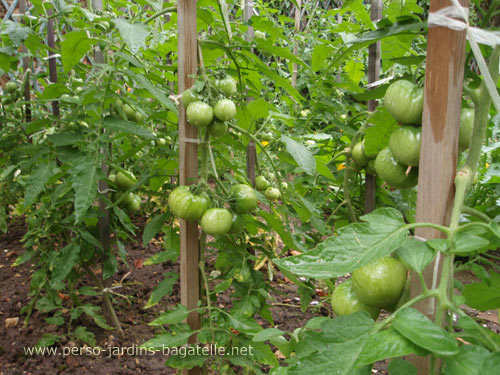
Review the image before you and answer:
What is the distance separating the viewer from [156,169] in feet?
4.34

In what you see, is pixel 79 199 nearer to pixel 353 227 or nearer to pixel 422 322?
pixel 353 227

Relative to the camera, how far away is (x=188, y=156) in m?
1.18

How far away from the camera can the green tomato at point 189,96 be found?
3.55 ft

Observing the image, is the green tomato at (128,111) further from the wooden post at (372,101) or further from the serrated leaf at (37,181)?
the wooden post at (372,101)

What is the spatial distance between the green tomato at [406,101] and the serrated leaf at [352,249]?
0.72 ft

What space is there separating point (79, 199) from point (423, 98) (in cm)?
89

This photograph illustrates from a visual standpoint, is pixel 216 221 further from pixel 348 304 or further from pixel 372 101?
pixel 372 101

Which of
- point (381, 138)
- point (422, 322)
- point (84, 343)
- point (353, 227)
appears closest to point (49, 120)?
point (84, 343)

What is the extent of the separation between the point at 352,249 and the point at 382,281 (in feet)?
0.40

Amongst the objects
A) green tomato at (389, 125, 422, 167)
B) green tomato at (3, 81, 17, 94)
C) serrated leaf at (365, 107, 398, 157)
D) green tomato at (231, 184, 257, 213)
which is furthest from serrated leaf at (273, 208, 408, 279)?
green tomato at (3, 81, 17, 94)

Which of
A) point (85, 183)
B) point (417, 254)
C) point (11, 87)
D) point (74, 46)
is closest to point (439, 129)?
point (417, 254)

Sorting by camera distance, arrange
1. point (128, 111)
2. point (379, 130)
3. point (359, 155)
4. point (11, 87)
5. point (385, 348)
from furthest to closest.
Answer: point (11, 87), point (128, 111), point (359, 155), point (379, 130), point (385, 348)

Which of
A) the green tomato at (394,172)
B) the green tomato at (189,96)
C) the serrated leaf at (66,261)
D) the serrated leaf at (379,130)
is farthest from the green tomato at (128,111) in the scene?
the green tomato at (394,172)

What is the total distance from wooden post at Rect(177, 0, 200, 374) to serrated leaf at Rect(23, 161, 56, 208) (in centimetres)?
47
